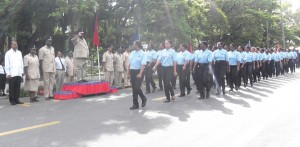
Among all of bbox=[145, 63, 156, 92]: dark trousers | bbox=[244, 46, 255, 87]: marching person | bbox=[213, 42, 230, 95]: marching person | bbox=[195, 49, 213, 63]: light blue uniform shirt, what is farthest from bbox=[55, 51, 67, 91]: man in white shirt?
bbox=[244, 46, 255, 87]: marching person

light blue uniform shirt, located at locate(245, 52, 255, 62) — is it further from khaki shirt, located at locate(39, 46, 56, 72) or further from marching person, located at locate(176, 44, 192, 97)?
khaki shirt, located at locate(39, 46, 56, 72)

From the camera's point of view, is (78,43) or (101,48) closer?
(78,43)

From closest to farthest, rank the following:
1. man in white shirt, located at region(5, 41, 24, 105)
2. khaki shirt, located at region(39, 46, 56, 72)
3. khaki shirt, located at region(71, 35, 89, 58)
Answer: man in white shirt, located at region(5, 41, 24, 105) → khaki shirt, located at region(39, 46, 56, 72) → khaki shirt, located at region(71, 35, 89, 58)

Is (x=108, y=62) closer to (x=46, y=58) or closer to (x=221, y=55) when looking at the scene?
(x=46, y=58)

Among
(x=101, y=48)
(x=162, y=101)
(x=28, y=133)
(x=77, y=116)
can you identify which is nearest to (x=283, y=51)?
(x=101, y=48)

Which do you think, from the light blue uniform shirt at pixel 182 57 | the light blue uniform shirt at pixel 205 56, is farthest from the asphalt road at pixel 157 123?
the light blue uniform shirt at pixel 182 57

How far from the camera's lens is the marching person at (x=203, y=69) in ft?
34.9

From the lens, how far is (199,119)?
7.24 metres

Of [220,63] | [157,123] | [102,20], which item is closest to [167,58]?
[220,63]

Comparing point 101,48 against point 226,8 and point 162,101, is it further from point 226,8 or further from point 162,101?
point 226,8

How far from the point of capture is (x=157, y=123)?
686cm

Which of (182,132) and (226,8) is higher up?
(226,8)

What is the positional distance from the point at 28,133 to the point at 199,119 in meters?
3.43

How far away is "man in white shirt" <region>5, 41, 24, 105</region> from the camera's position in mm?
10062
